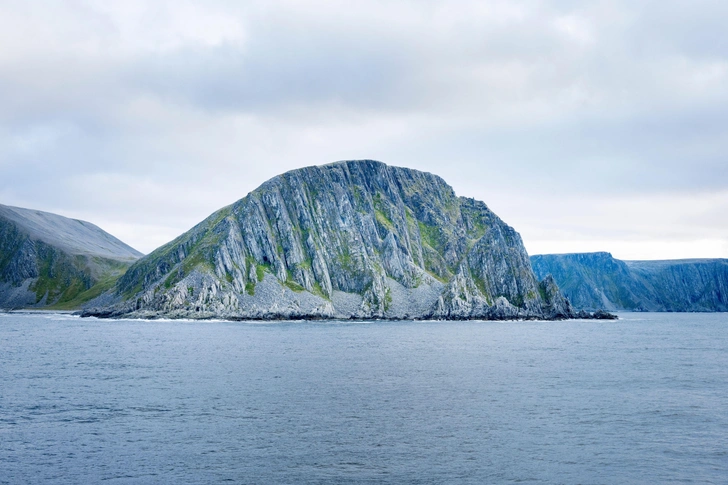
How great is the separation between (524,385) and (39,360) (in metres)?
78.4

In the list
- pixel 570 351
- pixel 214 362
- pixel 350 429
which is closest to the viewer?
pixel 350 429

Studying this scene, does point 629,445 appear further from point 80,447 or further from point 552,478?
point 80,447

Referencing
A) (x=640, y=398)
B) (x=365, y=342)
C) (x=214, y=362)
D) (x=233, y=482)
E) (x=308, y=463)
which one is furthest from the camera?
(x=365, y=342)

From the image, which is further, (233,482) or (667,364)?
(667,364)

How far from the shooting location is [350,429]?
49.0 m

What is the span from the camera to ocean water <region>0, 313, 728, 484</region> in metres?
38.3

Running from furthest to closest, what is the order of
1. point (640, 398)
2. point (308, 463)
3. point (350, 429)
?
point (640, 398) < point (350, 429) < point (308, 463)

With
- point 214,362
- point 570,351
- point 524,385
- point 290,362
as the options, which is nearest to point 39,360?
point 214,362

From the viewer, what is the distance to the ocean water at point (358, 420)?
38344 millimetres

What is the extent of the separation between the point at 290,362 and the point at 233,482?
60334 mm

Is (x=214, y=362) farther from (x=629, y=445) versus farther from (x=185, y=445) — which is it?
(x=629, y=445)

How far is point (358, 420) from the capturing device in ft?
172

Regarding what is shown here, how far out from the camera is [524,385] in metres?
72.6

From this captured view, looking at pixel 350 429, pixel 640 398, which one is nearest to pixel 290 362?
pixel 350 429
